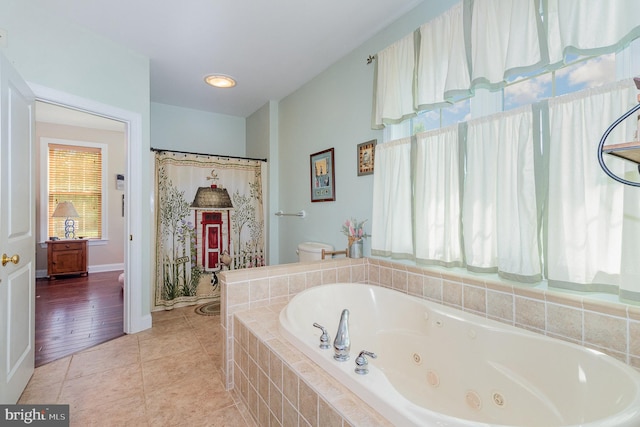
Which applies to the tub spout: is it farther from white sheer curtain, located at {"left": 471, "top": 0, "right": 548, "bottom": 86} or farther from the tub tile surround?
white sheer curtain, located at {"left": 471, "top": 0, "right": 548, "bottom": 86}

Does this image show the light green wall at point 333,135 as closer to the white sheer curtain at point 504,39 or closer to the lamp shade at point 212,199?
the white sheer curtain at point 504,39

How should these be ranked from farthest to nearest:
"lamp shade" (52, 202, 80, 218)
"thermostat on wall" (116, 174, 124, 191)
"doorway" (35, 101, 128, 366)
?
"thermostat on wall" (116, 174, 124, 191) → "lamp shade" (52, 202, 80, 218) → "doorway" (35, 101, 128, 366)

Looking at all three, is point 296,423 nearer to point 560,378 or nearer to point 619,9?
point 560,378

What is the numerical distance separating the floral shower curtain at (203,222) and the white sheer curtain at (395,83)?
1986mm

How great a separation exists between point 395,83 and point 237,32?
4.33ft

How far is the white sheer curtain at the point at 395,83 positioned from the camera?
1.97 metres

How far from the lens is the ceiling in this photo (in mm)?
2033

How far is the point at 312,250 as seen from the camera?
280cm

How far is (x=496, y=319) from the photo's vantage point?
1555 mm

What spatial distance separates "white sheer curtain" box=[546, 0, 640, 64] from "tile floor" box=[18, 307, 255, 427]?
2329 millimetres

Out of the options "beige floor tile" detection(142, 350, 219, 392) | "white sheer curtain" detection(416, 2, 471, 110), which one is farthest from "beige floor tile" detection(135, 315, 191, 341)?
"white sheer curtain" detection(416, 2, 471, 110)

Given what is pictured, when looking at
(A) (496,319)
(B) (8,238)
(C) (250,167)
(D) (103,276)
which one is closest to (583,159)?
(A) (496,319)

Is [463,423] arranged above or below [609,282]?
below

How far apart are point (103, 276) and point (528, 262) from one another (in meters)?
5.78
